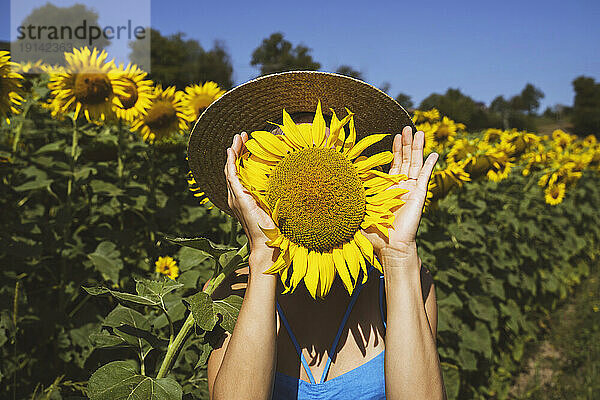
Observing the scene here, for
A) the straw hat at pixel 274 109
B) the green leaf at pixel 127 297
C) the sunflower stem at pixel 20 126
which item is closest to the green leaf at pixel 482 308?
the straw hat at pixel 274 109

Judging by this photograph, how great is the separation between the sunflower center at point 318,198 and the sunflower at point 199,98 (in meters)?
2.37

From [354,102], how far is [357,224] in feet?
1.44

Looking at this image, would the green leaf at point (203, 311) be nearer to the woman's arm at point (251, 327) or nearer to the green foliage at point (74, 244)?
the woman's arm at point (251, 327)

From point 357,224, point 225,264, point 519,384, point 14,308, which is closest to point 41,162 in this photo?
point 14,308

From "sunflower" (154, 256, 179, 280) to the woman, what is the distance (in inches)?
58.6

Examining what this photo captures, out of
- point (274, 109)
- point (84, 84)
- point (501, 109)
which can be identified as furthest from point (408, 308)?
point (501, 109)

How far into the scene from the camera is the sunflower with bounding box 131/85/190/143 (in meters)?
3.10

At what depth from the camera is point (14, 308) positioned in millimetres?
2205

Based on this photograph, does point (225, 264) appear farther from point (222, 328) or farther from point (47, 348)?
point (47, 348)

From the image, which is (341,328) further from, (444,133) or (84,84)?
(444,133)

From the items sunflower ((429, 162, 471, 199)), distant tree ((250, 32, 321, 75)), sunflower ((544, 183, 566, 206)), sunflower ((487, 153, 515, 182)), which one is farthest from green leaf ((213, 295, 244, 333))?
distant tree ((250, 32, 321, 75))

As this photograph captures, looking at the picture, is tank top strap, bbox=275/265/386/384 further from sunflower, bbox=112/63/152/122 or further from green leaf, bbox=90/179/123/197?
sunflower, bbox=112/63/152/122

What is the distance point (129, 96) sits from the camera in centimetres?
289

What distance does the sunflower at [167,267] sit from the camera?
9.59 ft
